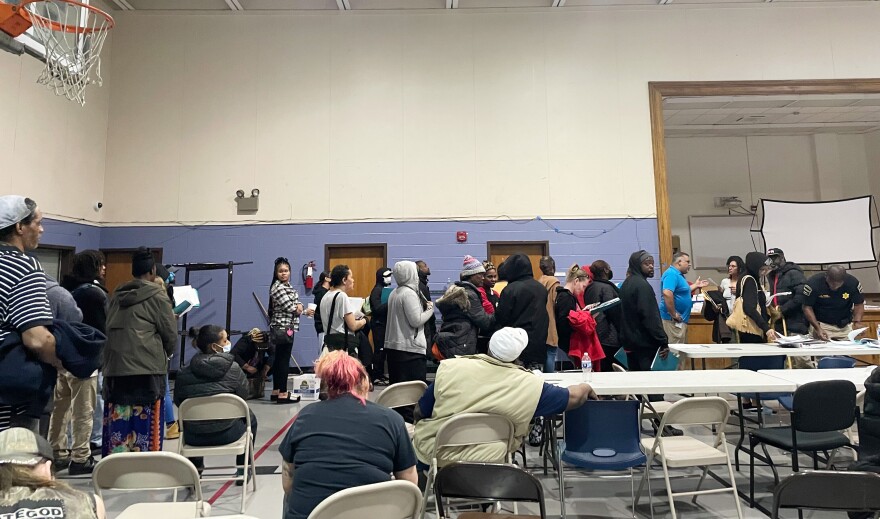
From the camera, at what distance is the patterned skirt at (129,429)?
9.68 ft

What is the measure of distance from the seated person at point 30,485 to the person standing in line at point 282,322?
400cm

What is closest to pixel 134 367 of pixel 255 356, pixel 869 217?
pixel 255 356

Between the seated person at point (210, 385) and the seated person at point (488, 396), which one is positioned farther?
the seated person at point (210, 385)

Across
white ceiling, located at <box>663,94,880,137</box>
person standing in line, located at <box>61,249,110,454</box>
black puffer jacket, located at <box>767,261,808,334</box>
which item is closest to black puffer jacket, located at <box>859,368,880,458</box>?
black puffer jacket, located at <box>767,261,808,334</box>

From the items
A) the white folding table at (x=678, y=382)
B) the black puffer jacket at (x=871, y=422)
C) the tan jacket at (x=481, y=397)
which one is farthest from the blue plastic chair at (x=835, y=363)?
the tan jacket at (x=481, y=397)

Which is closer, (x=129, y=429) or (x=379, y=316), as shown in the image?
(x=129, y=429)

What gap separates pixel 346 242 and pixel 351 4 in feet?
11.7

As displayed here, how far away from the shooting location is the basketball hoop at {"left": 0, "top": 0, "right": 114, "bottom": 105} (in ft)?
10.9

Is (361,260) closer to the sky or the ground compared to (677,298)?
closer to the sky

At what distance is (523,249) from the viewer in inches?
283

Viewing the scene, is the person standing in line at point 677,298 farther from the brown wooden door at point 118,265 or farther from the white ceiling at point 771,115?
the brown wooden door at point 118,265

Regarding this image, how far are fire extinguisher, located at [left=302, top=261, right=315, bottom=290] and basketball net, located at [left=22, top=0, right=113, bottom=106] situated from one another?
132 inches

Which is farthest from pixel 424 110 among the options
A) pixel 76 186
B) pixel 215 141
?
pixel 76 186

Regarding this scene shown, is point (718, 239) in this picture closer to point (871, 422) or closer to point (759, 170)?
point (759, 170)
